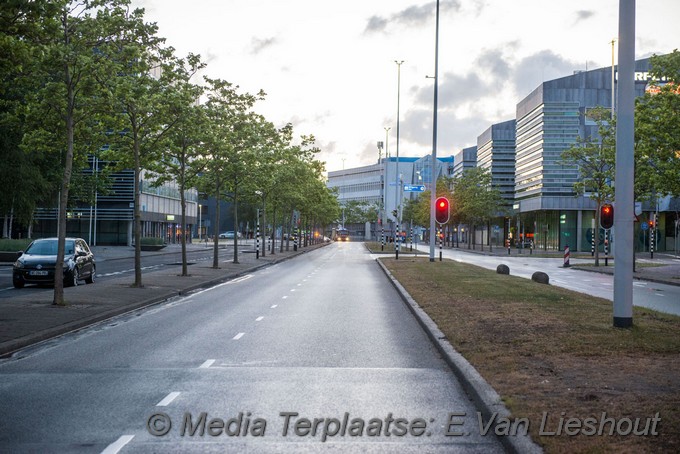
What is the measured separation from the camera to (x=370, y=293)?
2169 cm

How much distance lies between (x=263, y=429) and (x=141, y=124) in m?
16.8

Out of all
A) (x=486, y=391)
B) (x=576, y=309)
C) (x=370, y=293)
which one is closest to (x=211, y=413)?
(x=486, y=391)

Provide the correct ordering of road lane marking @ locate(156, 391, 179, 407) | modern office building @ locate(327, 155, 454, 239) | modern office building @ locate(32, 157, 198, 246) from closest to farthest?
1. road lane marking @ locate(156, 391, 179, 407)
2. modern office building @ locate(32, 157, 198, 246)
3. modern office building @ locate(327, 155, 454, 239)

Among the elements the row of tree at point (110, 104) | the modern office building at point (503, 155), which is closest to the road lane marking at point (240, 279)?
the row of tree at point (110, 104)

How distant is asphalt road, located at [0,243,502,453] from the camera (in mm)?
6035

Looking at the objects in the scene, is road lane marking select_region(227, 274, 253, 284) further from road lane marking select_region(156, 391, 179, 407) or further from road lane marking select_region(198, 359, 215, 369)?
road lane marking select_region(156, 391, 179, 407)

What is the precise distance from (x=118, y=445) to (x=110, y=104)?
1248cm

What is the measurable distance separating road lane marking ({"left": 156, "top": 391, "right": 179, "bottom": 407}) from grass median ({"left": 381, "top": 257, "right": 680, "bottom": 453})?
3.23 metres

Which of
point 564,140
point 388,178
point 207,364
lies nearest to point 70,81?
point 207,364

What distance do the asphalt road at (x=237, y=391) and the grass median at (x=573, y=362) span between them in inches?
22.7

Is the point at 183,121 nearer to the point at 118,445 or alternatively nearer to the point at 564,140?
the point at 118,445

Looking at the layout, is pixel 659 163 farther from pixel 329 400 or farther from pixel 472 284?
pixel 329 400

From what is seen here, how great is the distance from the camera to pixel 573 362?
28.9 feet

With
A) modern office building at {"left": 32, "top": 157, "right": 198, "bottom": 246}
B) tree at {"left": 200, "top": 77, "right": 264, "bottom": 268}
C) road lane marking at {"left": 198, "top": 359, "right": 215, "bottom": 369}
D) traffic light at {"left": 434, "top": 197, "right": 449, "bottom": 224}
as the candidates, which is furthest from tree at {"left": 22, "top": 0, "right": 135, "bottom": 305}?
modern office building at {"left": 32, "top": 157, "right": 198, "bottom": 246}
